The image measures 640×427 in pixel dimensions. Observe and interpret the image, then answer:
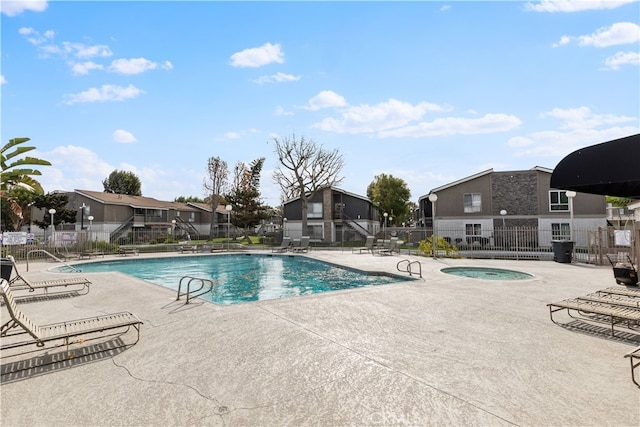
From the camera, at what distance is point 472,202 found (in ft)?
102

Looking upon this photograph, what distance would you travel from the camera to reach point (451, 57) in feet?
36.7

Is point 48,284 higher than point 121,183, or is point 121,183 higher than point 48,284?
point 121,183

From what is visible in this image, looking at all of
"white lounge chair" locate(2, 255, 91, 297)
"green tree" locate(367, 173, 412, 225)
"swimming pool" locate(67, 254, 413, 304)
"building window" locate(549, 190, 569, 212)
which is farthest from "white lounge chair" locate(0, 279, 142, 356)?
"green tree" locate(367, 173, 412, 225)

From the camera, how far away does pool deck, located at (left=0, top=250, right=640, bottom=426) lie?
319 cm

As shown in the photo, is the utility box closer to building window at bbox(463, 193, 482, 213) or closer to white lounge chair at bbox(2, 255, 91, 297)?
building window at bbox(463, 193, 482, 213)

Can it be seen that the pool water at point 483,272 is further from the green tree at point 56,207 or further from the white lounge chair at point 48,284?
the green tree at point 56,207

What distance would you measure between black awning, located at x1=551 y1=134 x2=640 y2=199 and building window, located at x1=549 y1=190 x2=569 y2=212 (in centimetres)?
2546

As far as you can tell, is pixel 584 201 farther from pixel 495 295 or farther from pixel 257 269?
pixel 257 269

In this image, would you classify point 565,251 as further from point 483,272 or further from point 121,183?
point 121,183

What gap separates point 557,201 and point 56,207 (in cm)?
5458

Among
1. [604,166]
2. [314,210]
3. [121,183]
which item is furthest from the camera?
[121,183]

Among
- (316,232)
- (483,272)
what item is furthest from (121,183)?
(483,272)

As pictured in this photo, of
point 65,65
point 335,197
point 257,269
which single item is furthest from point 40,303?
point 335,197

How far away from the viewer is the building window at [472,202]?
30.8 meters
